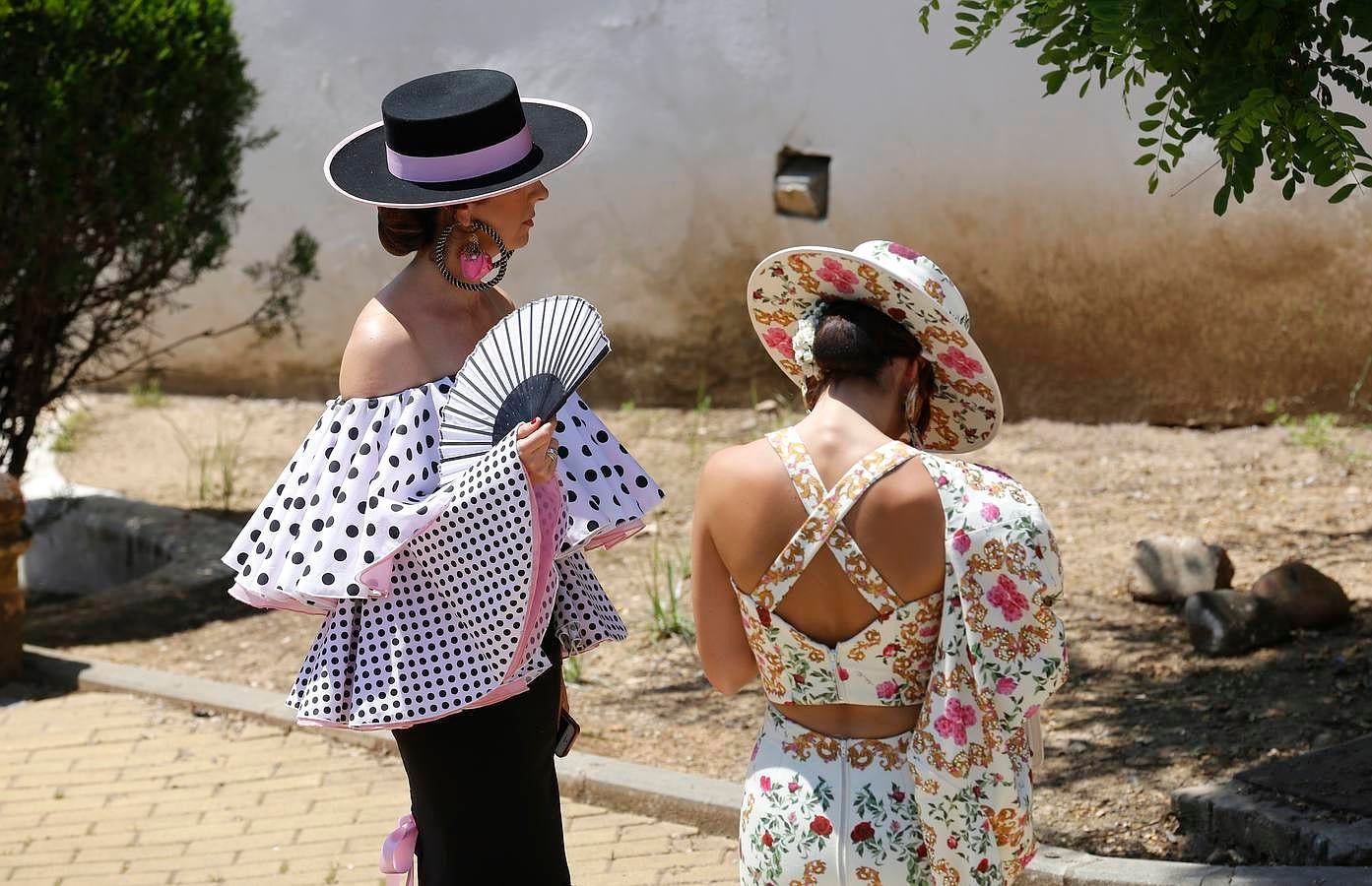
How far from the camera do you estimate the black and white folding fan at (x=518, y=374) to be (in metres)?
2.64

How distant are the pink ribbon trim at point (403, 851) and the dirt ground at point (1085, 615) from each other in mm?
1811

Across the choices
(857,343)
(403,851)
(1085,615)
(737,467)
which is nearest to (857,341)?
(857,343)

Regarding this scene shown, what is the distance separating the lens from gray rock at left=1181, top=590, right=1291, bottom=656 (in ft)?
16.7

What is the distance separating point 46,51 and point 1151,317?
5.11m

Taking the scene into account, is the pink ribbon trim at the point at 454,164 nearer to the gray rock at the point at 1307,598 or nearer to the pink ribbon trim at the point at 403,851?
the pink ribbon trim at the point at 403,851

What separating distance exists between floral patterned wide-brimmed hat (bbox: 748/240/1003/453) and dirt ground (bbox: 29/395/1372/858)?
183 centimetres

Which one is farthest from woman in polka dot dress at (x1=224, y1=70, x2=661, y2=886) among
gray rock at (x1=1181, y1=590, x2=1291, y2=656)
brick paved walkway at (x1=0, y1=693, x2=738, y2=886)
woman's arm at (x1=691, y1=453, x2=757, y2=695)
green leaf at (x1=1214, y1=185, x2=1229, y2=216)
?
gray rock at (x1=1181, y1=590, x2=1291, y2=656)

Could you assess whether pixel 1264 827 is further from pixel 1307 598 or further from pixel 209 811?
pixel 209 811

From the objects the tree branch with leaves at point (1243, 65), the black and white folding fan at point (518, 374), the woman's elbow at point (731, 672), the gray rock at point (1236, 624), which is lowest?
the gray rock at point (1236, 624)

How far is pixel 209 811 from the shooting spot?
15.3ft

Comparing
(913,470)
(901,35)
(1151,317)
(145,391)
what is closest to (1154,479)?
(1151,317)

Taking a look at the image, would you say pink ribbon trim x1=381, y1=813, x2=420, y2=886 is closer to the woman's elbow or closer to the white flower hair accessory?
the woman's elbow

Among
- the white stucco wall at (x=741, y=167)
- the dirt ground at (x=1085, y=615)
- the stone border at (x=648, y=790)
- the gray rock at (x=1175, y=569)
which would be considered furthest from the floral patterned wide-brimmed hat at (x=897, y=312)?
the white stucco wall at (x=741, y=167)

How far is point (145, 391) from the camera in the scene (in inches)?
380
